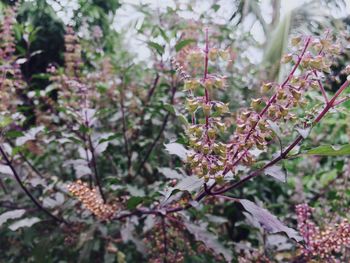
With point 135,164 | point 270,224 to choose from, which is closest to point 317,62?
point 270,224

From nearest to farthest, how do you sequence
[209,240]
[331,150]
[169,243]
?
[331,150] → [209,240] → [169,243]

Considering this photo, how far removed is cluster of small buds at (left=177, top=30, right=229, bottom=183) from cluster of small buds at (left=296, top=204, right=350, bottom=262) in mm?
448

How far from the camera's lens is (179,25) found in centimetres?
268

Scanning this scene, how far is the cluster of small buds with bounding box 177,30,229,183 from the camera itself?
1.04 m

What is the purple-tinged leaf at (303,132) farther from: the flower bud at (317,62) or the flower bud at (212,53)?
the flower bud at (212,53)

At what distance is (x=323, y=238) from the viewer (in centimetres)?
137

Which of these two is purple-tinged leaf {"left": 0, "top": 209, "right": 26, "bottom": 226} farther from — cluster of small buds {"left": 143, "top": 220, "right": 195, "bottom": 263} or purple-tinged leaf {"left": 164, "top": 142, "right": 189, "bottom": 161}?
purple-tinged leaf {"left": 164, "top": 142, "right": 189, "bottom": 161}

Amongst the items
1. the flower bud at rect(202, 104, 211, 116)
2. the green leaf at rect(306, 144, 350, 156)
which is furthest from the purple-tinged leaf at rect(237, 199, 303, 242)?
the flower bud at rect(202, 104, 211, 116)

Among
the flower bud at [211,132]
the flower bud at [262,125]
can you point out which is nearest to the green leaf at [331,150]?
the flower bud at [262,125]

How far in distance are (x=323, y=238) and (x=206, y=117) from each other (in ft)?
2.10

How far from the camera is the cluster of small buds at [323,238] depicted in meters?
1.32

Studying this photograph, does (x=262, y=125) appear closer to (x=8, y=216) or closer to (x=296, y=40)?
(x=296, y=40)

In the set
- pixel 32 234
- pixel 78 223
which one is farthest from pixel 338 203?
pixel 32 234

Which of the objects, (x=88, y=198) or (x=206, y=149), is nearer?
(x=206, y=149)
